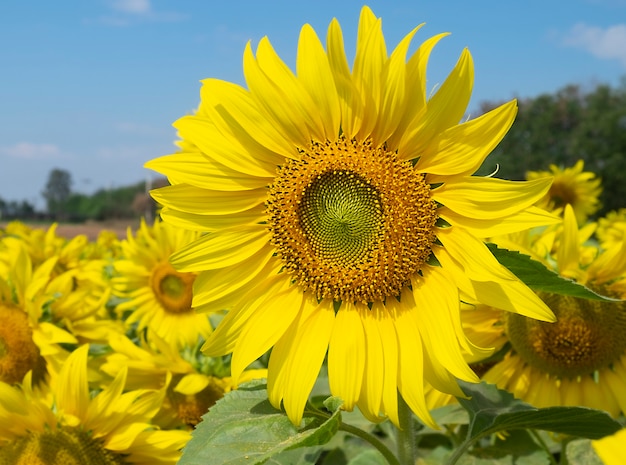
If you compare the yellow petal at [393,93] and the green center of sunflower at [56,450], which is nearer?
the yellow petal at [393,93]

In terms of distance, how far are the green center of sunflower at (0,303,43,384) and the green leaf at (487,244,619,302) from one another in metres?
2.30

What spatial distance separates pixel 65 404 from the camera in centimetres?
259

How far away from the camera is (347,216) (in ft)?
6.49

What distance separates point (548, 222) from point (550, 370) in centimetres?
119

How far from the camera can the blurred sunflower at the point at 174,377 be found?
3057 millimetres

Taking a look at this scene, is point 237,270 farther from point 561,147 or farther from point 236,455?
point 561,147

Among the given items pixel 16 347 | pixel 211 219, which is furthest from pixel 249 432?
pixel 16 347

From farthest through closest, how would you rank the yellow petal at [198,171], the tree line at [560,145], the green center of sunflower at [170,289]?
the tree line at [560,145] → the green center of sunflower at [170,289] → the yellow petal at [198,171]

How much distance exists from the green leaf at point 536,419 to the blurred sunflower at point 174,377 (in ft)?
4.42

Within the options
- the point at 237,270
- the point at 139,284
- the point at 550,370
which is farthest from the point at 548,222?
the point at 139,284

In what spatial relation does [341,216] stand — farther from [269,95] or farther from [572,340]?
[572,340]

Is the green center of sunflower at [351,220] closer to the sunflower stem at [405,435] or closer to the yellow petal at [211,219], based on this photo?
the yellow petal at [211,219]

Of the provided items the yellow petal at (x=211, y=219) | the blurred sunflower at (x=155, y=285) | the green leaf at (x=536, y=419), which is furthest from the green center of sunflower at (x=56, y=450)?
the blurred sunflower at (x=155, y=285)

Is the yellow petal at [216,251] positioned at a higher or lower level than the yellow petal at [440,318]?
higher
